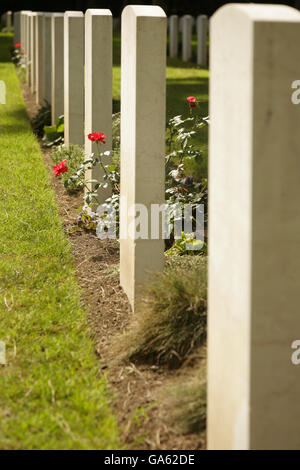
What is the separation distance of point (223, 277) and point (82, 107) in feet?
18.4

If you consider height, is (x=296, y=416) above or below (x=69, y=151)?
below

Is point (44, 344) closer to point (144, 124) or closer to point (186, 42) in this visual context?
point (144, 124)

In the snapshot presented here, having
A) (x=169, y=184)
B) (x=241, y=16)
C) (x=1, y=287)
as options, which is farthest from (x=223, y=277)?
(x=169, y=184)

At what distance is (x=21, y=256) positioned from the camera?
5.16 metres

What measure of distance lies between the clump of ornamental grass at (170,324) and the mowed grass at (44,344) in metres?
0.23

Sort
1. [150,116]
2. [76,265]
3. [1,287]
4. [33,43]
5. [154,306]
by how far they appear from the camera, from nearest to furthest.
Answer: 1. [154,306]
2. [150,116]
3. [1,287]
4. [76,265]
5. [33,43]

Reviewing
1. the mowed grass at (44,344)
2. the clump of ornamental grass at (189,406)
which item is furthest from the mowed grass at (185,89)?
the clump of ornamental grass at (189,406)

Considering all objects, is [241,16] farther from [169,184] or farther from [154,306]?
[169,184]

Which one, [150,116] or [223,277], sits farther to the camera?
[150,116]

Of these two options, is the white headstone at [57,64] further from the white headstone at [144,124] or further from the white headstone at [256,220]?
the white headstone at [256,220]

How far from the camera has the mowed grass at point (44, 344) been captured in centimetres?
303

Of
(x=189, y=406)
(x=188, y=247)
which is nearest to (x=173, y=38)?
(x=188, y=247)

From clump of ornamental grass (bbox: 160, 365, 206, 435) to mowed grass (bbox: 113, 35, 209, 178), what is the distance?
4648 mm

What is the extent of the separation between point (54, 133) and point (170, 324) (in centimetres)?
629
